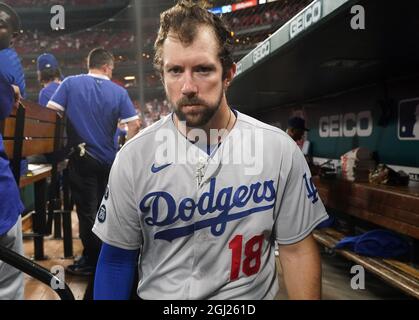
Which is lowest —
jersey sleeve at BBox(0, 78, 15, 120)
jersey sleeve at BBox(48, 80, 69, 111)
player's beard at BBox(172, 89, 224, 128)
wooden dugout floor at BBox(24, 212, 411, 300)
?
wooden dugout floor at BBox(24, 212, 411, 300)

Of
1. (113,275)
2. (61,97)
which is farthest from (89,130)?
(113,275)

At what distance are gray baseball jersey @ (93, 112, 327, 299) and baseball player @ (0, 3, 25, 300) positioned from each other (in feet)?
1.28

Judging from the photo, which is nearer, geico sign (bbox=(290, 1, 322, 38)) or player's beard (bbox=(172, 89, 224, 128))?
player's beard (bbox=(172, 89, 224, 128))

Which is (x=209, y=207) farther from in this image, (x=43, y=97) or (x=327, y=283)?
(x=43, y=97)

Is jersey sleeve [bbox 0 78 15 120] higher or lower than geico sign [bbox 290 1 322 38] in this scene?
lower

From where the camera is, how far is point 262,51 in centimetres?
245

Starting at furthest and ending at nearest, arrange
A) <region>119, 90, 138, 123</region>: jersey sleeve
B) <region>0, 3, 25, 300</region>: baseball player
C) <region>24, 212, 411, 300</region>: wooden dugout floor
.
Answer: <region>119, 90, 138, 123</region>: jersey sleeve
<region>24, 212, 411, 300</region>: wooden dugout floor
<region>0, 3, 25, 300</region>: baseball player

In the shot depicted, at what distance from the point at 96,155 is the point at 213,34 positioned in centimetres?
167

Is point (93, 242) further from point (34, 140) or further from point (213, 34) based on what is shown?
point (213, 34)

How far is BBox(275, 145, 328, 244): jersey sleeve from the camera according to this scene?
3.74 ft

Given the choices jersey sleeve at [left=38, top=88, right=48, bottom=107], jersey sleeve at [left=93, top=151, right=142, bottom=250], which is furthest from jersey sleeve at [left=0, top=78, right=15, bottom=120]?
jersey sleeve at [left=38, top=88, right=48, bottom=107]

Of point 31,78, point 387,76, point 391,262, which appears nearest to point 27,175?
point 391,262

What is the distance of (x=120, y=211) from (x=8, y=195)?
47cm

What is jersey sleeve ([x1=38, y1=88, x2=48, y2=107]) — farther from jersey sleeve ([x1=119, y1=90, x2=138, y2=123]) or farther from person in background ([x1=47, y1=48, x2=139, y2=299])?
jersey sleeve ([x1=119, y1=90, x2=138, y2=123])
